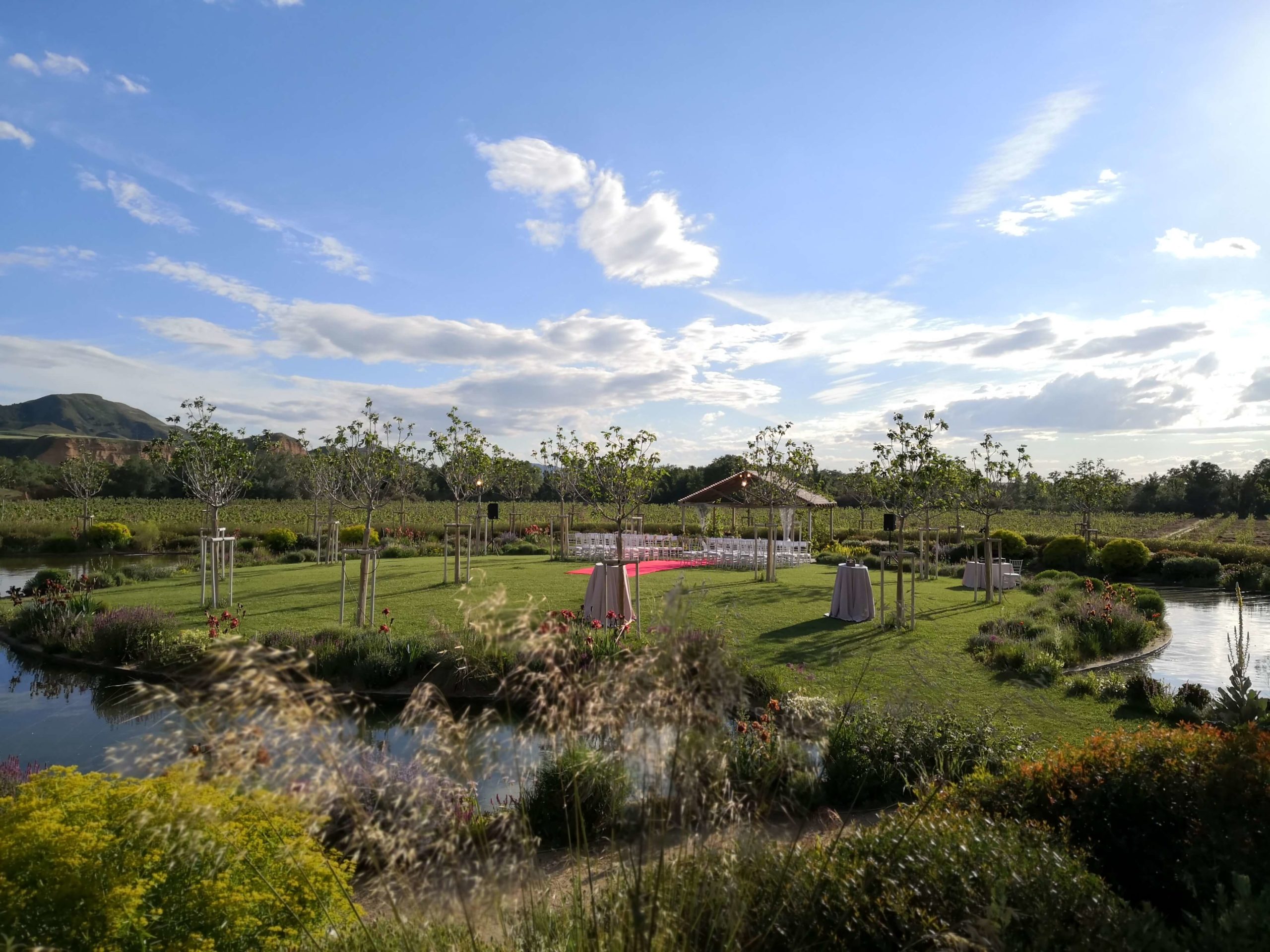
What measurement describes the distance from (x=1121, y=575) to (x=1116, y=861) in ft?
65.8

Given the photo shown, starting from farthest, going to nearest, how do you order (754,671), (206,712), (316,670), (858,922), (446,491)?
(446,491), (316,670), (754,671), (858,922), (206,712)

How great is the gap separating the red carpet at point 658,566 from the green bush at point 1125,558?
35.8 feet

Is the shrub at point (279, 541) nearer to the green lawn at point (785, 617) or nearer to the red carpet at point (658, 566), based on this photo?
the green lawn at point (785, 617)

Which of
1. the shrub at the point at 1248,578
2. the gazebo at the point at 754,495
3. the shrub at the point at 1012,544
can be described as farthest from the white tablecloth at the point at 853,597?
the shrub at the point at 1248,578

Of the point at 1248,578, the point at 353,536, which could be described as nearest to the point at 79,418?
the point at 353,536

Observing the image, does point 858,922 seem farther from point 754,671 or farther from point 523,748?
point 754,671

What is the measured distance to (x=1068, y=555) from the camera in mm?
20516

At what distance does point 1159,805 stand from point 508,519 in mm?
32388

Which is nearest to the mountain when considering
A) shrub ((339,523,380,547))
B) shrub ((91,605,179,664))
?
shrub ((339,523,380,547))

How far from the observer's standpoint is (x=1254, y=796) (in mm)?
2945

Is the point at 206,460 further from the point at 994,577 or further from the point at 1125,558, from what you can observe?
the point at 1125,558

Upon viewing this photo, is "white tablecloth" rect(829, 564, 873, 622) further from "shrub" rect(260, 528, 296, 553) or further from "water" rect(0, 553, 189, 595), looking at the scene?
"shrub" rect(260, 528, 296, 553)

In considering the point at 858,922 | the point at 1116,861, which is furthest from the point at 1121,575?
the point at 858,922

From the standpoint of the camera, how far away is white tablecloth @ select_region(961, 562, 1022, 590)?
598 inches
